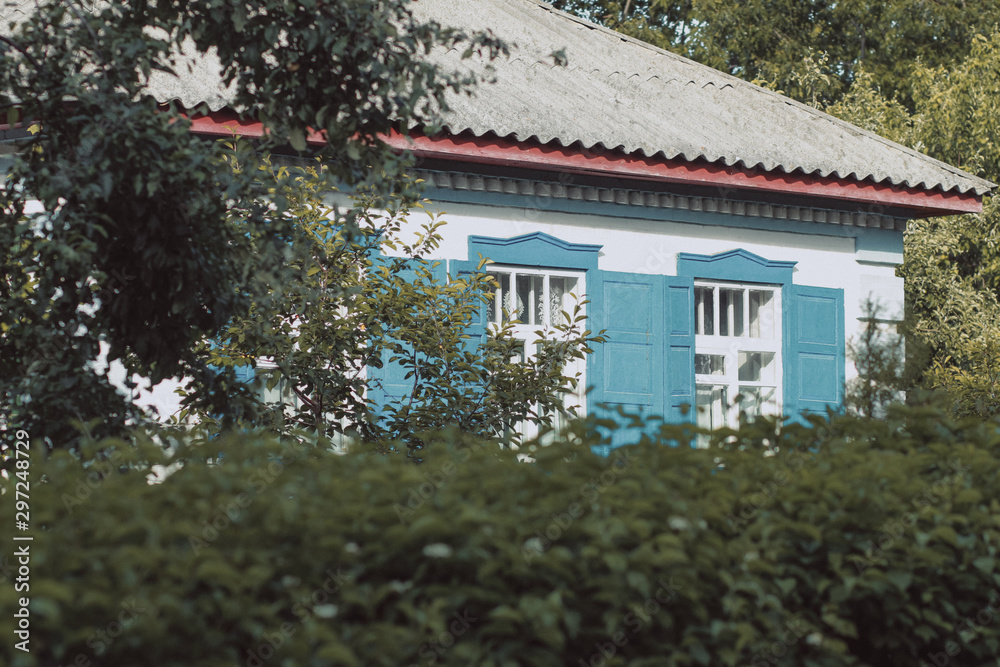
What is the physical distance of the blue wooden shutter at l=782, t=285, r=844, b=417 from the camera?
9609 mm

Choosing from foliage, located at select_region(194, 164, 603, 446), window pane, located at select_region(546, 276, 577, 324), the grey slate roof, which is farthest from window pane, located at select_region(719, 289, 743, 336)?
foliage, located at select_region(194, 164, 603, 446)

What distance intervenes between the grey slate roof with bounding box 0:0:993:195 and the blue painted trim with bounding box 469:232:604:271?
0.83 m

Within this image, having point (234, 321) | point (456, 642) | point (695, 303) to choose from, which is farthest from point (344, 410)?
point (695, 303)

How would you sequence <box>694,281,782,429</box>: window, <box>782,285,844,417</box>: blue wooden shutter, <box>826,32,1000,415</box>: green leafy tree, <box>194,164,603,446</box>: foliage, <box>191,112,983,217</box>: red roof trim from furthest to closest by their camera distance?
<box>826,32,1000,415</box>: green leafy tree
<box>782,285,844,417</box>: blue wooden shutter
<box>694,281,782,429</box>: window
<box>191,112,983,217</box>: red roof trim
<box>194,164,603,446</box>: foliage

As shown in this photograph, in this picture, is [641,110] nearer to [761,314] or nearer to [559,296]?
[761,314]

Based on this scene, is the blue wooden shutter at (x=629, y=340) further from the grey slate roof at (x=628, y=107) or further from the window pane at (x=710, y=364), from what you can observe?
the grey slate roof at (x=628, y=107)

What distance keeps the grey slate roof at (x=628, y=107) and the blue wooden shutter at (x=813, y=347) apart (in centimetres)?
114

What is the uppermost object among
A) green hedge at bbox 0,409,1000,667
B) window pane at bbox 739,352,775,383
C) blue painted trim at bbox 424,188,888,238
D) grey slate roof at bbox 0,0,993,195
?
grey slate roof at bbox 0,0,993,195

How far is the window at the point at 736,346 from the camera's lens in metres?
9.44

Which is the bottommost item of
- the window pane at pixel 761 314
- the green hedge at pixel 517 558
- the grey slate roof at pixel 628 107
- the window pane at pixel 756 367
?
the green hedge at pixel 517 558

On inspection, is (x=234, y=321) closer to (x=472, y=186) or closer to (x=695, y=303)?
(x=472, y=186)

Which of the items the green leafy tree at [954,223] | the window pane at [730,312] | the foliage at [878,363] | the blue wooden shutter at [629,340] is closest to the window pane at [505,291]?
the blue wooden shutter at [629,340]

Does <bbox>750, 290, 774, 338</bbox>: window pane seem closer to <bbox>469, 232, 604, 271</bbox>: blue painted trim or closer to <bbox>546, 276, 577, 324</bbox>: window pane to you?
<bbox>469, 232, 604, 271</bbox>: blue painted trim

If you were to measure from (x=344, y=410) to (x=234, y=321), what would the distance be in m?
0.76
